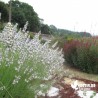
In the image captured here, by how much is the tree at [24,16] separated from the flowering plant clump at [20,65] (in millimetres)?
47172

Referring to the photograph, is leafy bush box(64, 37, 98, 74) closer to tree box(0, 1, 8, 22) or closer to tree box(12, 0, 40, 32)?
tree box(0, 1, 8, 22)

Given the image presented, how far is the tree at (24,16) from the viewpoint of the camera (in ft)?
182

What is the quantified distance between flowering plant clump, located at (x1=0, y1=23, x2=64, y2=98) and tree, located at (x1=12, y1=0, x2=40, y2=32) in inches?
1857

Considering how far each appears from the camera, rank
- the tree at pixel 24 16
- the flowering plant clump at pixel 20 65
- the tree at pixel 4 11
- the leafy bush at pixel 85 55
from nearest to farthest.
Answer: the flowering plant clump at pixel 20 65 → the leafy bush at pixel 85 55 → the tree at pixel 4 11 → the tree at pixel 24 16

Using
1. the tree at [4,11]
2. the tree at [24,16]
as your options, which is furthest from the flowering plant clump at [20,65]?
the tree at [24,16]

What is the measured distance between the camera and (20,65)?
5.75m

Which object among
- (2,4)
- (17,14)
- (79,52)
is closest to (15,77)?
(79,52)

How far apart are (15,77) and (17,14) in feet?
167

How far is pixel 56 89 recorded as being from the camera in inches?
334

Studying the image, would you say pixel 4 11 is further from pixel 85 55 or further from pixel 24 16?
pixel 85 55

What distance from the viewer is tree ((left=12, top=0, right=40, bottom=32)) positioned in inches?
2181

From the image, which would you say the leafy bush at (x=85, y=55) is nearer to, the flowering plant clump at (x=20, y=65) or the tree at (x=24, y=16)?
the flowering plant clump at (x=20, y=65)

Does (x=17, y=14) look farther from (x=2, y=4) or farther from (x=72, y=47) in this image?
(x=72, y=47)

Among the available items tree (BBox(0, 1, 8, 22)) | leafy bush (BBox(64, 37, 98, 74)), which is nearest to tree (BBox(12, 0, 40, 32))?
tree (BBox(0, 1, 8, 22))
